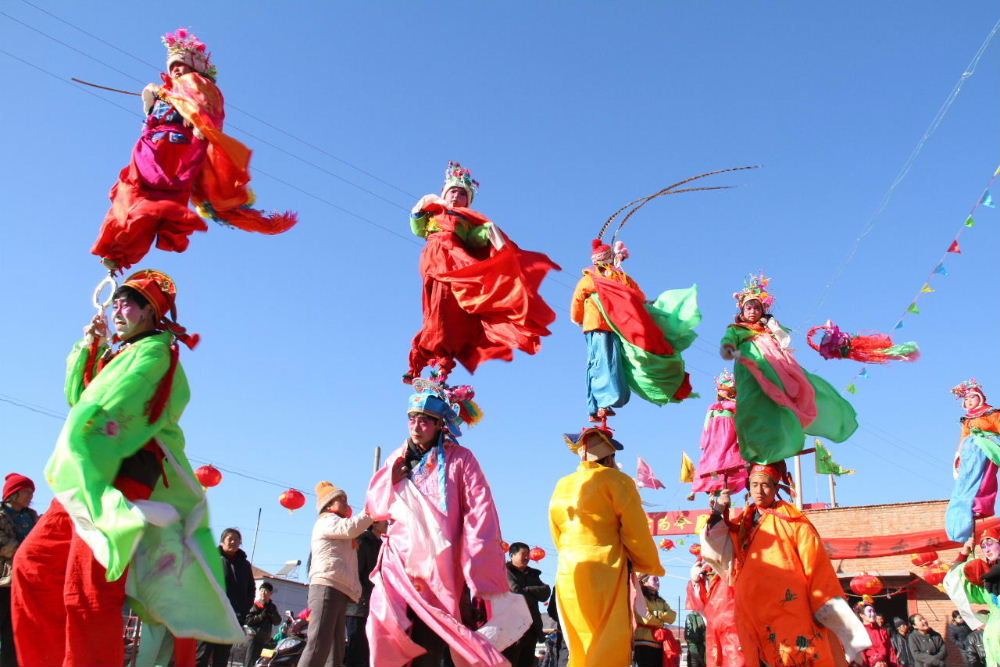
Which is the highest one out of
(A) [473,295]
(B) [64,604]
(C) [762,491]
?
(A) [473,295]

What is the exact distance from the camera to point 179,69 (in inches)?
231

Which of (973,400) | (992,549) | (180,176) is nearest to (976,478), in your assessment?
(973,400)

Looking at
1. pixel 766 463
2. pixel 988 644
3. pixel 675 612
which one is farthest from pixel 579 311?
pixel 988 644

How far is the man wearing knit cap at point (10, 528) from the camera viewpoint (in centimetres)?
554

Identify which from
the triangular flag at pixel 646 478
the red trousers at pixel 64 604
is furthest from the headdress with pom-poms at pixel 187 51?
the triangular flag at pixel 646 478

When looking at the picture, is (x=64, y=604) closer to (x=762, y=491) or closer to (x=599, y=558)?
(x=599, y=558)

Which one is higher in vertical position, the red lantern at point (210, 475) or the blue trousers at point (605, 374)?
the blue trousers at point (605, 374)

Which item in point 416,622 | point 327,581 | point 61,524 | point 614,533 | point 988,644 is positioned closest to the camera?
point 61,524

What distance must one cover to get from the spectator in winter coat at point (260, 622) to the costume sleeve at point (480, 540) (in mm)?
4551

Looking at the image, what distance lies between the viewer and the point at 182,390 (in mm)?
3883

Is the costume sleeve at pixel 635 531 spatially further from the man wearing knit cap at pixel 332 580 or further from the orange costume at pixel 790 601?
the man wearing knit cap at pixel 332 580

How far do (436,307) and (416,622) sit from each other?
102 inches

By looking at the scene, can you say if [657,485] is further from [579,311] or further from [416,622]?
[416,622]

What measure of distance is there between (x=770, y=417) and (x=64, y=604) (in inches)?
195
